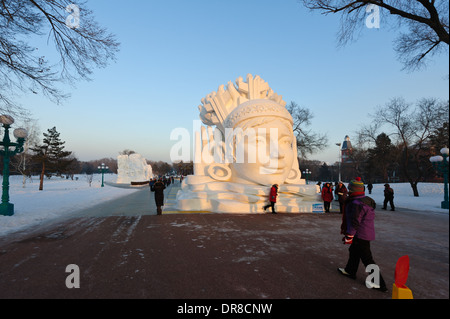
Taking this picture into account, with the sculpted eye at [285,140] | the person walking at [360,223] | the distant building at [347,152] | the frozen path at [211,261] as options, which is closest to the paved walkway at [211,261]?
the frozen path at [211,261]

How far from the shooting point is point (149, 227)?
711 centimetres

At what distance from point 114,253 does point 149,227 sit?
2.53 m

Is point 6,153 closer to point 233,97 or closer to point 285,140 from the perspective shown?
point 233,97

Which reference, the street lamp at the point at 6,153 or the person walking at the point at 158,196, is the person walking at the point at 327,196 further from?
the street lamp at the point at 6,153

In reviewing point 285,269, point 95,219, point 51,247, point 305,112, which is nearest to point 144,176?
point 305,112

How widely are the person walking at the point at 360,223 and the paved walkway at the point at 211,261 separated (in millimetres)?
421

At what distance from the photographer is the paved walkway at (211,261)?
117 inches

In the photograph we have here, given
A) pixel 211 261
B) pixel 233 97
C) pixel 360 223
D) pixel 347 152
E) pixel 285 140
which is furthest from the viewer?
pixel 347 152

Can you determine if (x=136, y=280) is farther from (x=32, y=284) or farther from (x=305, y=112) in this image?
(x=305, y=112)

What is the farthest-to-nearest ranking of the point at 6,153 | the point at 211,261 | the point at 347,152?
the point at 347,152
the point at 6,153
the point at 211,261

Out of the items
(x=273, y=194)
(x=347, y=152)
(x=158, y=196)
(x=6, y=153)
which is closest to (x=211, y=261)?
(x=158, y=196)

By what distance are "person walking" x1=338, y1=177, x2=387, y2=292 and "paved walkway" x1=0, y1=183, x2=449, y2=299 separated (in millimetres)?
421

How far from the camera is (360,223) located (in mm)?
A: 3148

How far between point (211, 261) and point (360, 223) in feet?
8.39
